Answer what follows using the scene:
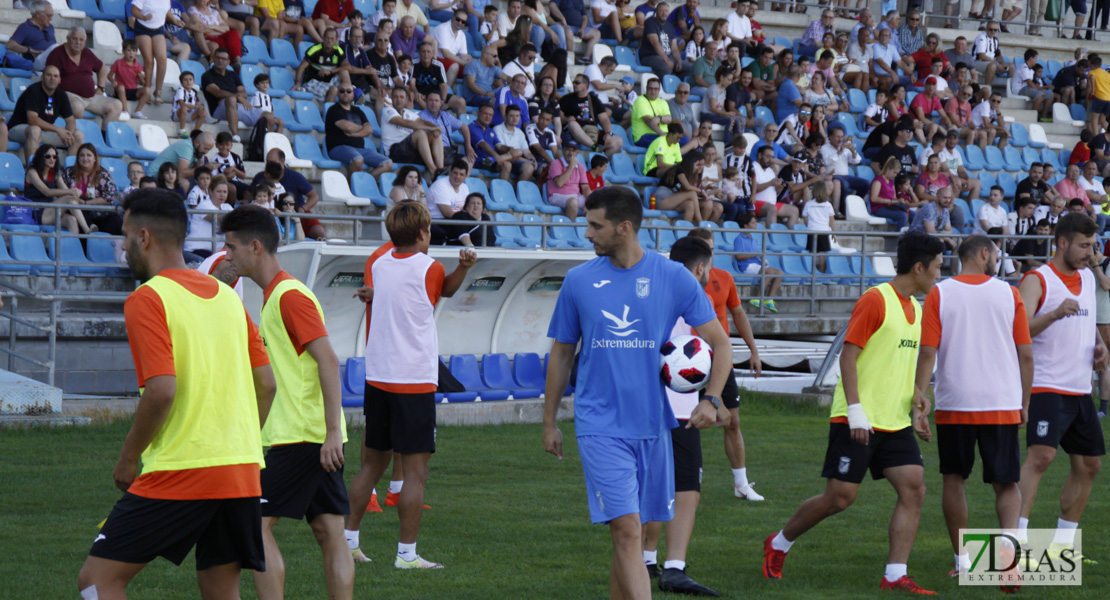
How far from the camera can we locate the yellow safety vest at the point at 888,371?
6.87 m

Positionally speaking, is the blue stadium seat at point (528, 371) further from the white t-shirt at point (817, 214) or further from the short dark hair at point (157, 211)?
the short dark hair at point (157, 211)

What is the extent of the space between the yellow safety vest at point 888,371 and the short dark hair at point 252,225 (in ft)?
10.1

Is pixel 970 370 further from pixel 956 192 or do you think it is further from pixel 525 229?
pixel 956 192

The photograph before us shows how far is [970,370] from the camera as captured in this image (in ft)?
22.7

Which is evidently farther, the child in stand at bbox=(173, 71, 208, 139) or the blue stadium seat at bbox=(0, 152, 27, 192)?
the child in stand at bbox=(173, 71, 208, 139)

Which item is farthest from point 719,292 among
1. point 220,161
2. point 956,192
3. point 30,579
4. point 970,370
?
point 956,192

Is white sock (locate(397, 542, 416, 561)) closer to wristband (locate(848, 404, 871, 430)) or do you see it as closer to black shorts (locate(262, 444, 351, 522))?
black shorts (locate(262, 444, 351, 522))

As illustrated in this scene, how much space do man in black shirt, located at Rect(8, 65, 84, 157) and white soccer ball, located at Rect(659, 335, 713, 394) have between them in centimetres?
1199

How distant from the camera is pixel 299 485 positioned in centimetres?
572

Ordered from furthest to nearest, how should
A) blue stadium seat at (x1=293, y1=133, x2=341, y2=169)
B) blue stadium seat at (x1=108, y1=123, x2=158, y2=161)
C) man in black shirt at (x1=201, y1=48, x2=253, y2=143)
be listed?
blue stadium seat at (x1=293, y1=133, x2=341, y2=169) < man in black shirt at (x1=201, y1=48, x2=253, y2=143) < blue stadium seat at (x1=108, y1=123, x2=158, y2=161)

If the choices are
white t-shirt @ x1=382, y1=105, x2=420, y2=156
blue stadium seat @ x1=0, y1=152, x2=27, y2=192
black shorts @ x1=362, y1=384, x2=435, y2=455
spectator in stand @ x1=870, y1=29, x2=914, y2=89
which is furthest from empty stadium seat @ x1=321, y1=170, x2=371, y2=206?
spectator in stand @ x1=870, y1=29, x2=914, y2=89

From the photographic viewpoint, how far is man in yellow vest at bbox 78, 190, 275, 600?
433 centimetres

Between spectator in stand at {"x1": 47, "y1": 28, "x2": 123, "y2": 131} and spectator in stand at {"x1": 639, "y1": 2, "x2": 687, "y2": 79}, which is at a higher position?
spectator in stand at {"x1": 639, "y1": 2, "x2": 687, "y2": 79}

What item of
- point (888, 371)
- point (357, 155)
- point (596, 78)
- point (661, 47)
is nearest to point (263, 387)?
point (888, 371)
